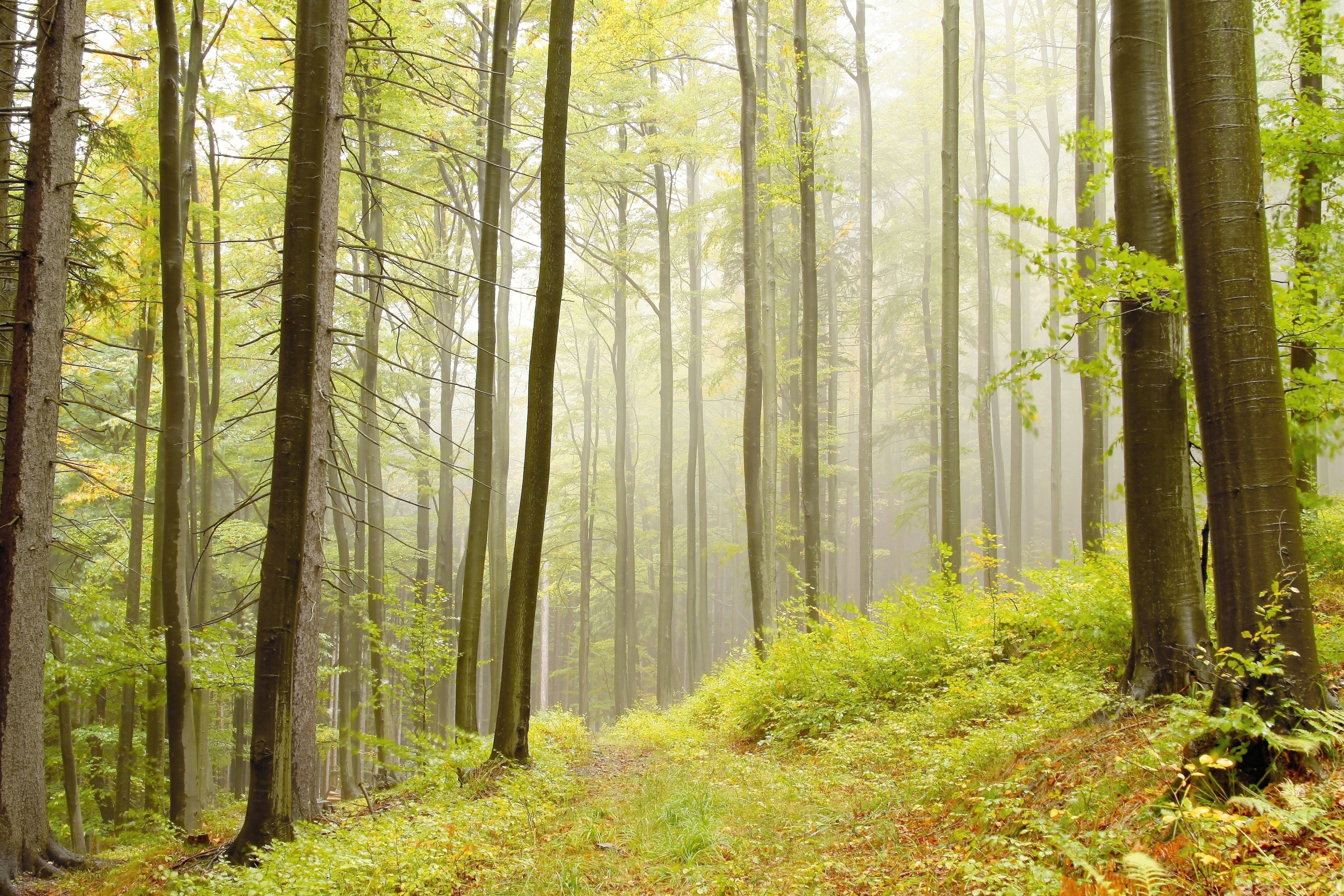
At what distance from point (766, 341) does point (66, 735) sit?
13442 millimetres

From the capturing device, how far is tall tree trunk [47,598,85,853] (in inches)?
418

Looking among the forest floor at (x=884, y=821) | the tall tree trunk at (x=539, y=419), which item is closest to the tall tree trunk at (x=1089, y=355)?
the forest floor at (x=884, y=821)

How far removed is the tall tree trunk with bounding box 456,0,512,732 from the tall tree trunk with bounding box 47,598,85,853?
6028 mm

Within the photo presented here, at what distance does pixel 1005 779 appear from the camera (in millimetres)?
4156

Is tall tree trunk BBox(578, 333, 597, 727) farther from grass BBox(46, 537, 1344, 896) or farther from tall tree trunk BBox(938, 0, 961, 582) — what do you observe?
grass BBox(46, 537, 1344, 896)

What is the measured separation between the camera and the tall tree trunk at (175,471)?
→ 329 inches

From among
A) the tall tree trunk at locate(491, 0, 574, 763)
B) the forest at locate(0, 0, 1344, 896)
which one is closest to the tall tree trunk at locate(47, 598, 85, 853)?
the forest at locate(0, 0, 1344, 896)

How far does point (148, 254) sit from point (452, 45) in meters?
6.82

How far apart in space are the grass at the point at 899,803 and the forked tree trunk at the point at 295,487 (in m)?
0.47

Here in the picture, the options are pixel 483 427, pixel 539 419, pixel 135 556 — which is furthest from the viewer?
pixel 135 556

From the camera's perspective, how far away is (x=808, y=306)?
1263cm

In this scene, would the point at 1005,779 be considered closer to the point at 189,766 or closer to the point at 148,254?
the point at 189,766

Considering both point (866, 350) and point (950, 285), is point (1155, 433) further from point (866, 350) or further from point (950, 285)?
point (866, 350)

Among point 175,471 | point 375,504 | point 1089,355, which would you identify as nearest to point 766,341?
point 1089,355
